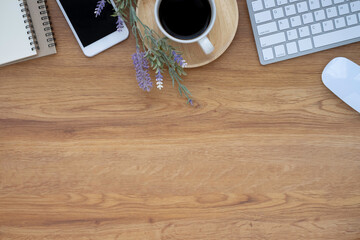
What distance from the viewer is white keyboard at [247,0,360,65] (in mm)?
634

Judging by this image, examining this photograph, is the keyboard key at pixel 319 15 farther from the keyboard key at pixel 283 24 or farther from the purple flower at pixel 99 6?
the purple flower at pixel 99 6

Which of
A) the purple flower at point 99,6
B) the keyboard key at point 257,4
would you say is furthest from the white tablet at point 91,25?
the keyboard key at point 257,4

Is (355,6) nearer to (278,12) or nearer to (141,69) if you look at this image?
(278,12)

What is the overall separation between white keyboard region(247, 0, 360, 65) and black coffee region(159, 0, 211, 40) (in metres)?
0.11

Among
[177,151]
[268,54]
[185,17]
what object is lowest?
[177,151]

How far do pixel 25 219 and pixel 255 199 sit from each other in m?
0.51

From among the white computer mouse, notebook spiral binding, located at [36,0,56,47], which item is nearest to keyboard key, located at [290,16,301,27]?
the white computer mouse

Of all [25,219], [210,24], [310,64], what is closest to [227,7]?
[210,24]

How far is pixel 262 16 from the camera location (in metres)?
0.64

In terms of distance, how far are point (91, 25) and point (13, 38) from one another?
162mm

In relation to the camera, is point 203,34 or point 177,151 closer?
point 203,34

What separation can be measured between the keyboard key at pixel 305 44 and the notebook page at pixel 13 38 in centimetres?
54

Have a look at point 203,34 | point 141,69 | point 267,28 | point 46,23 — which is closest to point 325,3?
point 267,28

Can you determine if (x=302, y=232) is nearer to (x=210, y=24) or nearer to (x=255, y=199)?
(x=255, y=199)
